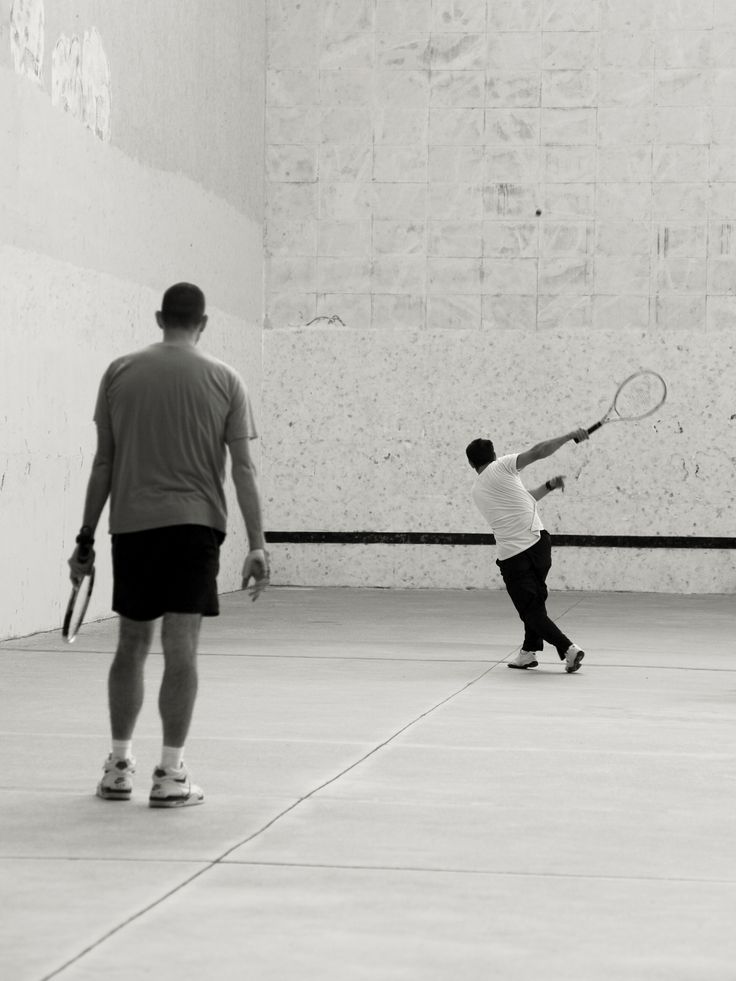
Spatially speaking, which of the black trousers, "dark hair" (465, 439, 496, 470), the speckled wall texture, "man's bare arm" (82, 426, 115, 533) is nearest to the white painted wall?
the speckled wall texture

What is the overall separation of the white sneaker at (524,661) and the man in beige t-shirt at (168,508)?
15.0 feet

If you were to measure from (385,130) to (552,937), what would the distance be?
549 inches

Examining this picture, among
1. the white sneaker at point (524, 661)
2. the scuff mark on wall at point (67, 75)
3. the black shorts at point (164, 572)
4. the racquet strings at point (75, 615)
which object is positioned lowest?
the white sneaker at point (524, 661)

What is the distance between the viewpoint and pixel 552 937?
13.0 feet

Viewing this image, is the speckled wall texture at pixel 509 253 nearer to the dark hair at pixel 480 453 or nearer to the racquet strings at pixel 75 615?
the dark hair at pixel 480 453

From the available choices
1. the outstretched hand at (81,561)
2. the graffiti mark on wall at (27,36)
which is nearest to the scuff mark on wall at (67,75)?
the graffiti mark on wall at (27,36)

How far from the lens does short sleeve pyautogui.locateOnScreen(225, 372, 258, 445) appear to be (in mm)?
5629

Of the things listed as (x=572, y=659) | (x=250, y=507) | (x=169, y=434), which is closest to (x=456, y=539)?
(x=572, y=659)

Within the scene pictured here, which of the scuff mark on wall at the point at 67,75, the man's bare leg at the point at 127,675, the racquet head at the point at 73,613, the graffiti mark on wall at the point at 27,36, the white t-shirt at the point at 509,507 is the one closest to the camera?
the man's bare leg at the point at 127,675

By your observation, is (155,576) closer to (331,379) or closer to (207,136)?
(207,136)

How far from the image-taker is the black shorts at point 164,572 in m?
5.46

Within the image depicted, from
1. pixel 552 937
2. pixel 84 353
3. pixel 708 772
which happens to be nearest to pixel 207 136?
pixel 84 353

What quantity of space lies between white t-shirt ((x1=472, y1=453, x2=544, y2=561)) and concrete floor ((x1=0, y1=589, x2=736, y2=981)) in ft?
2.60

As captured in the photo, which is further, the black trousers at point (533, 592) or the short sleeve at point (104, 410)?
the black trousers at point (533, 592)
